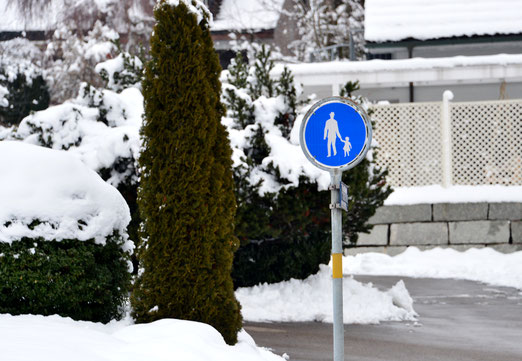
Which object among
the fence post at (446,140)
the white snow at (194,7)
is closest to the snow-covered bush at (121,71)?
the white snow at (194,7)

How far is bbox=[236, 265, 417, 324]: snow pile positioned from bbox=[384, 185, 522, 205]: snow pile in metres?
5.91

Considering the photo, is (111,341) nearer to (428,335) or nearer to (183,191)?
(183,191)

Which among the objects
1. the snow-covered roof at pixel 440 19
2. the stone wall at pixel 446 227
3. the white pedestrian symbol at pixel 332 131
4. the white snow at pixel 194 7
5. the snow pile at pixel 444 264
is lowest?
the snow pile at pixel 444 264

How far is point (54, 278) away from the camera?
605cm

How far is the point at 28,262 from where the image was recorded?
19.8 feet

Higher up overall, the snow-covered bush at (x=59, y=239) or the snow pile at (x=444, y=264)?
the snow-covered bush at (x=59, y=239)

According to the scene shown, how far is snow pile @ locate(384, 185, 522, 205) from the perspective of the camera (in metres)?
16.0

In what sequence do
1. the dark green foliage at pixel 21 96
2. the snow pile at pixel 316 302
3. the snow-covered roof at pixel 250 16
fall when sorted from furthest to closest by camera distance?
the snow-covered roof at pixel 250 16
the dark green foliage at pixel 21 96
the snow pile at pixel 316 302

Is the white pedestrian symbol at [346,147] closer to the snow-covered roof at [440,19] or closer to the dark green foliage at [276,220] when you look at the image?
the dark green foliage at [276,220]

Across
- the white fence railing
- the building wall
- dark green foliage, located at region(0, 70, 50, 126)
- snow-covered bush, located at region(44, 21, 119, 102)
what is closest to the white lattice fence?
the white fence railing

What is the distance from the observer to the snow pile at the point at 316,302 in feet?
31.3

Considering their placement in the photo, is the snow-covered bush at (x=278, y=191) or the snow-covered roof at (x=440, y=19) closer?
the snow-covered bush at (x=278, y=191)

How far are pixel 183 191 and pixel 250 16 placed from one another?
2549 cm

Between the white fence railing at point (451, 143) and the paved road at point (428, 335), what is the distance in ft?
17.2
